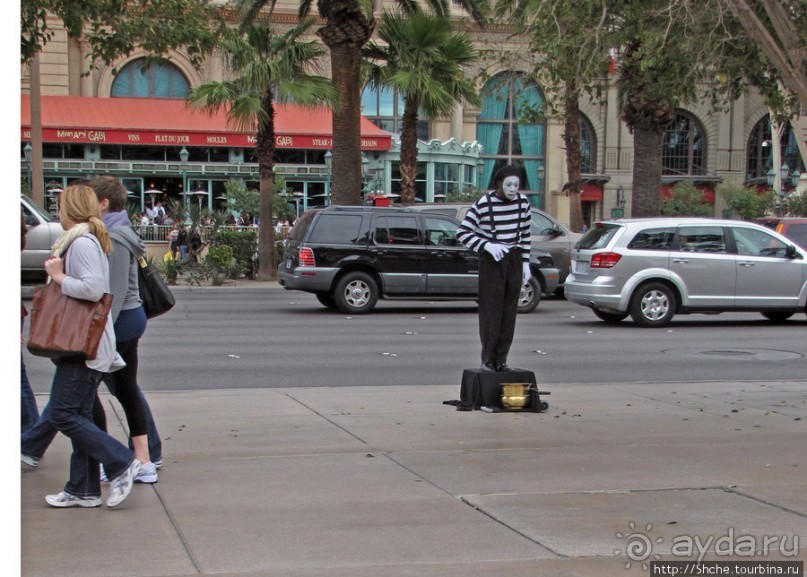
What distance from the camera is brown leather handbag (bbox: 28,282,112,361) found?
5.58 meters

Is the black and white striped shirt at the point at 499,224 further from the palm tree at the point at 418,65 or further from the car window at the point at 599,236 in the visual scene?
the palm tree at the point at 418,65

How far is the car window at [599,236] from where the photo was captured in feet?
56.6

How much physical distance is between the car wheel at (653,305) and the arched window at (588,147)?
40.4 m

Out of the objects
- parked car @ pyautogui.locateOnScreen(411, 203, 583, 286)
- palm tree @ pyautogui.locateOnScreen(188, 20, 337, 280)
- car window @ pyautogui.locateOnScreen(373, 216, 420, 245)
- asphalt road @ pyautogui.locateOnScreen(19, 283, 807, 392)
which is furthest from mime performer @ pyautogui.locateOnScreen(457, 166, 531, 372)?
palm tree @ pyautogui.locateOnScreen(188, 20, 337, 280)

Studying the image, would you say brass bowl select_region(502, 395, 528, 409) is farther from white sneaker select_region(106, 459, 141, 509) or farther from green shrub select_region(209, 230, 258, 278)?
green shrub select_region(209, 230, 258, 278)

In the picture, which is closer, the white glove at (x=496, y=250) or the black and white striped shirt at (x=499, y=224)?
the white glove at (x=496, y=250)

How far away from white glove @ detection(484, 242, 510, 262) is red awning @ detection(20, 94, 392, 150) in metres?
29.9

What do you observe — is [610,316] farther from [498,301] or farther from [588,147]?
[588,147]

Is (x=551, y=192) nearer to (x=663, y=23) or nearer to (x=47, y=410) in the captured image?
(x=663, y=23)

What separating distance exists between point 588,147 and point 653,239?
41291mm

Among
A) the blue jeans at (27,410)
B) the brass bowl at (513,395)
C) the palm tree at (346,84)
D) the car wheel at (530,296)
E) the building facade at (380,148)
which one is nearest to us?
the blue jeans at (27,410)

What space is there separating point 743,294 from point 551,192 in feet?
123

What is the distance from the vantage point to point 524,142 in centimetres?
5469

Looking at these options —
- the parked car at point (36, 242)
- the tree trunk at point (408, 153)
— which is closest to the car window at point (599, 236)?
the parked car at point (36, 242)
